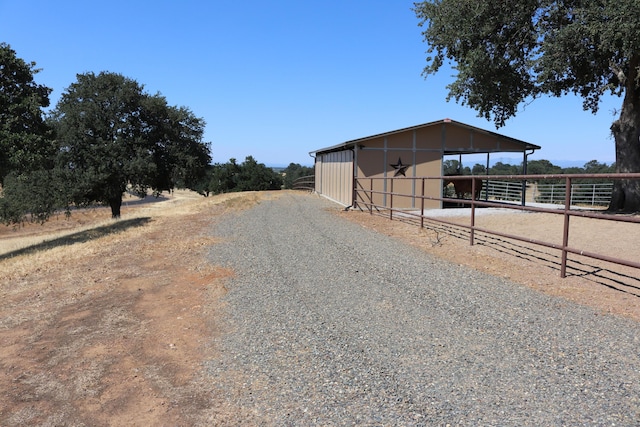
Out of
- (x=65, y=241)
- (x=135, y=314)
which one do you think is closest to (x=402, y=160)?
(x=65, y=241)

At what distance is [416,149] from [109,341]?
54.4 ft

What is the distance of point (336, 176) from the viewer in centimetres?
2309

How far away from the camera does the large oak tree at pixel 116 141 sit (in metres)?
20.3

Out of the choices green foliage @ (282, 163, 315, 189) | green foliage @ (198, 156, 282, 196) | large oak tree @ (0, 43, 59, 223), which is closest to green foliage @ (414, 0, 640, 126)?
large oak tree @ (0, 43, 59, 223)

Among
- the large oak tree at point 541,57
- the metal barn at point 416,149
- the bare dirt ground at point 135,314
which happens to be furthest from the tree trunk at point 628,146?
the bare dirt ground at point 135,314

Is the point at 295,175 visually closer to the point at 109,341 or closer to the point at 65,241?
the point at 65,241

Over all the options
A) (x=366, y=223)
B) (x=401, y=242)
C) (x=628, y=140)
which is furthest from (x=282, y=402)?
(x=628, y=140)

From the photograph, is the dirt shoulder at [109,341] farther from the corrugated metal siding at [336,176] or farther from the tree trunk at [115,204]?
the tree trunk at [115,204]

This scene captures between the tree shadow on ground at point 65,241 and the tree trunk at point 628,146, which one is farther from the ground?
the tree trunk at point 628,146

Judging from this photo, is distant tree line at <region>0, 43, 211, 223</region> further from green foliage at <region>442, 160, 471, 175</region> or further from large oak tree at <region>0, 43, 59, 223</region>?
green foliage at <region>442, 160, 471, 175</region>

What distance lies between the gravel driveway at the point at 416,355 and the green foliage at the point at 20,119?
11087 mm

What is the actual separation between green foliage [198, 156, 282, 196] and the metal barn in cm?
4518

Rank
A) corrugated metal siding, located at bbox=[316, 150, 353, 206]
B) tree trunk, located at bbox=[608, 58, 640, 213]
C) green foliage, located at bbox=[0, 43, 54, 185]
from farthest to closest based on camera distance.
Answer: corrugated metal siding, located at bbox=[316, 150, 353, 206], tree trunk, located at bbox=[608, 58, 640, 213], green foliage, located at bbox=[0, 43, 54, 185]

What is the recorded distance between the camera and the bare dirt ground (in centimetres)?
308
